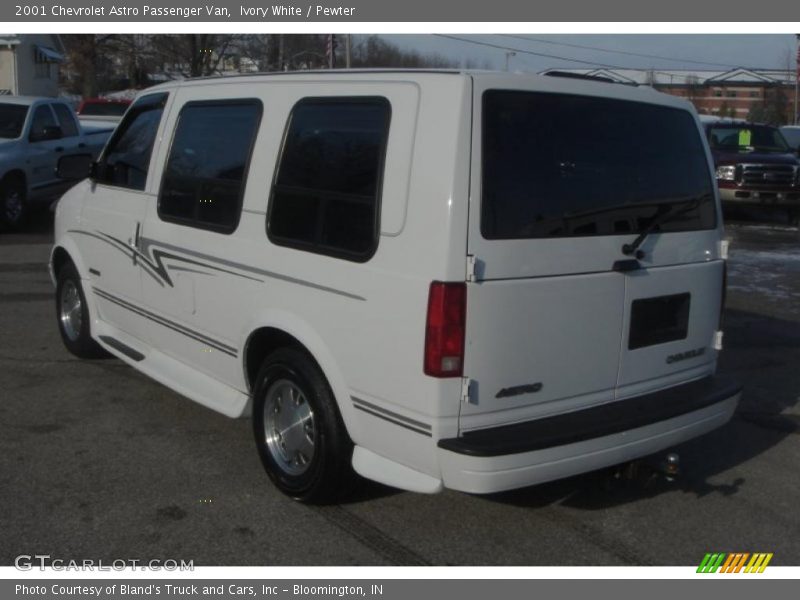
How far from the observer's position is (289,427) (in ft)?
15.4

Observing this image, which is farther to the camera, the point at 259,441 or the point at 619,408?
the point at 259,441

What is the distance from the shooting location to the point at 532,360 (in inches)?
155

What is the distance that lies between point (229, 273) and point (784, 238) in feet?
44.1

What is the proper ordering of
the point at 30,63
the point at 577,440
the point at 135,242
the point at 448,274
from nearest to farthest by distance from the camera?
the point at 448,274, the point at 577,440, the point at 135,242, the point at 30,63

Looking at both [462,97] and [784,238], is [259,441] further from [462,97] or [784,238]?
[784,238]

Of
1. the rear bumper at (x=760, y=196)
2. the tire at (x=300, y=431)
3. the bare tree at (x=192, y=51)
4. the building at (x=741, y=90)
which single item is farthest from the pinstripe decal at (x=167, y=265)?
the building at (x=741, y=90)

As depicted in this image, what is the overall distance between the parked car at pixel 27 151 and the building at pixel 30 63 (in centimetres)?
1961

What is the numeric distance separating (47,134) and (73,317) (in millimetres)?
8077

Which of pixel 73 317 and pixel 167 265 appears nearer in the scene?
pixel 167 265

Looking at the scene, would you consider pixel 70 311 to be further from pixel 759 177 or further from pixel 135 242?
pixel 759 177

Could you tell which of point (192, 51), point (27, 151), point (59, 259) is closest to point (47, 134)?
point (27, 151)

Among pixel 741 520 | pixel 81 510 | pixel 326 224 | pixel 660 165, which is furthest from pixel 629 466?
pixel 81 510

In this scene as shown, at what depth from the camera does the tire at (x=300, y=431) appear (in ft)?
14.1

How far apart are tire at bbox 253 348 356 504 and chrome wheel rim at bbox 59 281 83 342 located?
2.75 m
